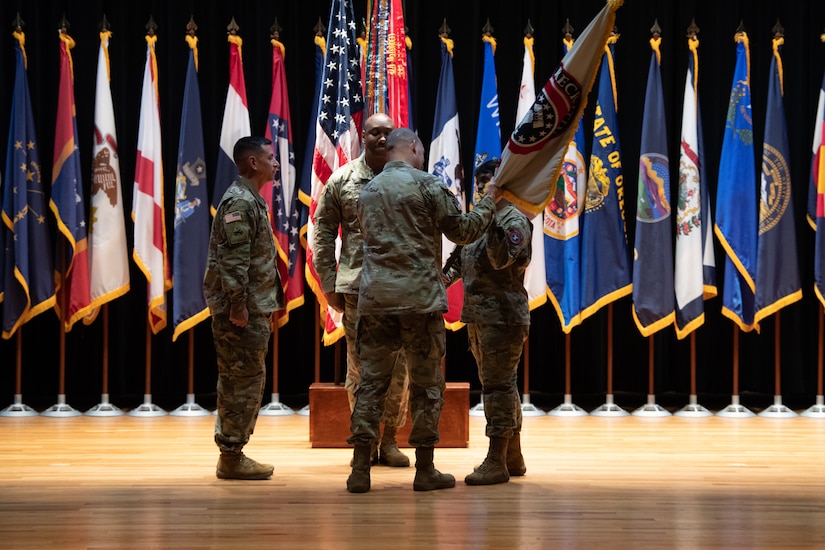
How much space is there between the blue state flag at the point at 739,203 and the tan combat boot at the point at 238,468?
3.72 meters

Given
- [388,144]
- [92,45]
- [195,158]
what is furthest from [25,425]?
[388,144]

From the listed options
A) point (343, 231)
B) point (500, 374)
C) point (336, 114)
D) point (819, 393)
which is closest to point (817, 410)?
point (819, 393)

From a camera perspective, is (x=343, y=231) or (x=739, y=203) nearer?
(x=343, y=231)

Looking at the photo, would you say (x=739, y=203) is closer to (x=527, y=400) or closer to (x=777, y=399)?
(x=777, y=399)

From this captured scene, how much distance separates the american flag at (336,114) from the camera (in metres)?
5.81

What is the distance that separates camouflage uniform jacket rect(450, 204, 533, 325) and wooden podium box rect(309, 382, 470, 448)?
3.78ft

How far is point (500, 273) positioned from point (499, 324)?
0.22 meters

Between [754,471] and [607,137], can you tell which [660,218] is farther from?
[754,471]

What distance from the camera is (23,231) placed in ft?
21.5

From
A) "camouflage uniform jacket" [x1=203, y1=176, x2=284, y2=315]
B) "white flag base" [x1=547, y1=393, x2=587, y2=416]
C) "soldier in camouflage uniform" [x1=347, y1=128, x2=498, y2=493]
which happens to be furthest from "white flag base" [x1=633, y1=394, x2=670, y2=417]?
"camouflage uniform jacket" [x1=203, y1=176, x2=284, y2=315]

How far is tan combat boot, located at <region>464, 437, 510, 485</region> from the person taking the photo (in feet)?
13.5

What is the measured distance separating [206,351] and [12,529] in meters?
3.91

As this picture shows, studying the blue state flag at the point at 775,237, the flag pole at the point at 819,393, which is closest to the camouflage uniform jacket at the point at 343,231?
the blue state flag at the point at 775,237

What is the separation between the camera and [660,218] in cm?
668
